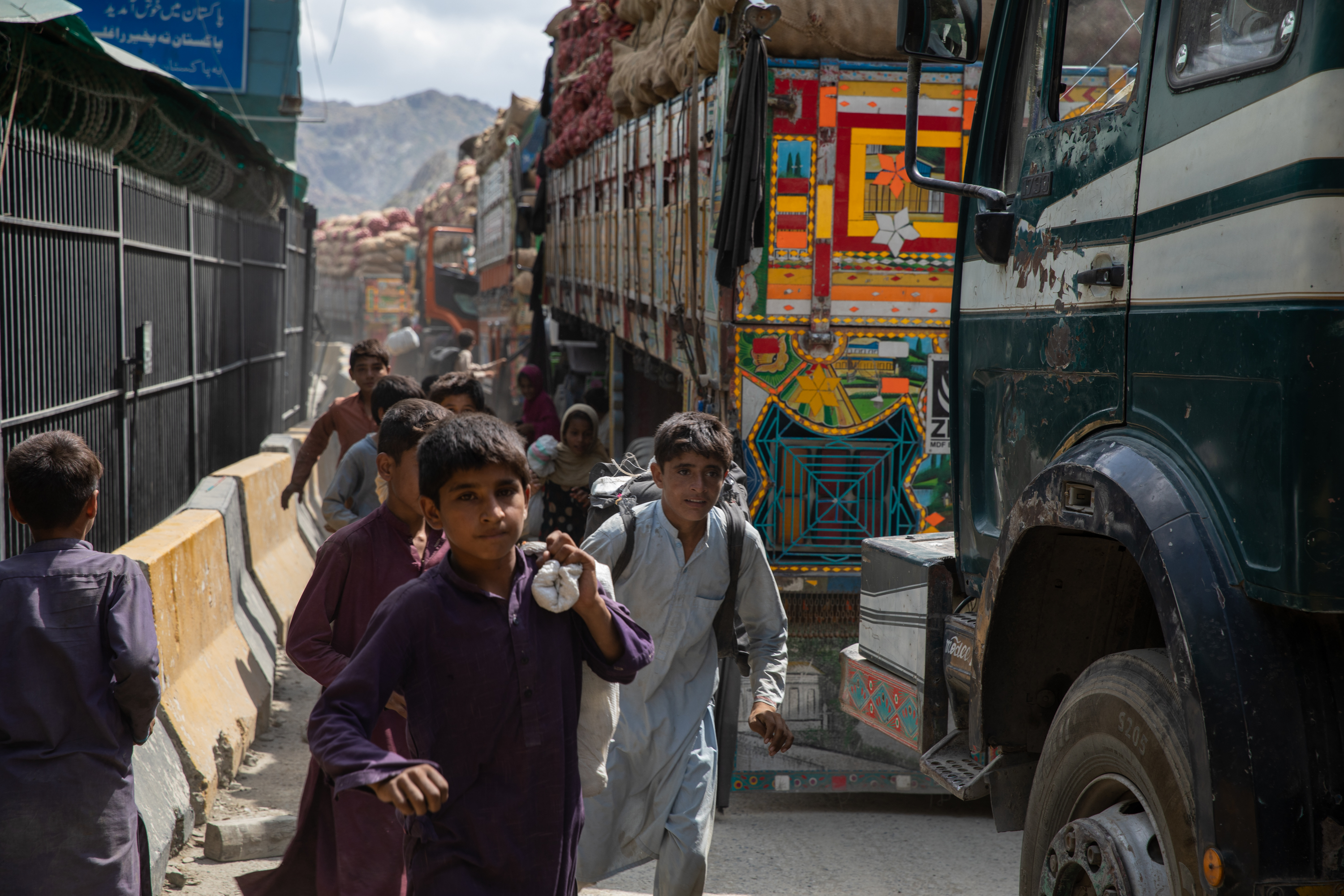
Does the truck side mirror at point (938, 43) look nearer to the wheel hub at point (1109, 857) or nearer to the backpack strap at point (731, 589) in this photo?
the backpack strap at point (731, 589)

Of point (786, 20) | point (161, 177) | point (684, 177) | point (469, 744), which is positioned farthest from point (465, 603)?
point (161, 177)

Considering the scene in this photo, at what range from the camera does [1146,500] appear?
212 centimetres

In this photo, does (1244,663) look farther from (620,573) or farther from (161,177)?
(161,177)

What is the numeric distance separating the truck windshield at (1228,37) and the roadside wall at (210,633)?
3369 millimetres

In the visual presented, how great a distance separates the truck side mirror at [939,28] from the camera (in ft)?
9.61

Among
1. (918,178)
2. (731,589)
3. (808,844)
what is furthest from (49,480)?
(808,844)

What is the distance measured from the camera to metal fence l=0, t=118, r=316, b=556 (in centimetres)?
538

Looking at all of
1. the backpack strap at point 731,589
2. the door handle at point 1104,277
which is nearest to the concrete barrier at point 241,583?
the backpack strap at point 731,589

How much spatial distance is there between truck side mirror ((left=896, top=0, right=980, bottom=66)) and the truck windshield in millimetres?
684

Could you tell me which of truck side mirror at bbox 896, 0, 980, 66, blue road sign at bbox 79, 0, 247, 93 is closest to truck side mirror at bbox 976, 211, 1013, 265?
truck side mirror at bbox 896, 0, 980, 66

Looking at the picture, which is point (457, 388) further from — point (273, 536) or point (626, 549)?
point (273, 536)

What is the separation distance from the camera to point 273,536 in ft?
25.0

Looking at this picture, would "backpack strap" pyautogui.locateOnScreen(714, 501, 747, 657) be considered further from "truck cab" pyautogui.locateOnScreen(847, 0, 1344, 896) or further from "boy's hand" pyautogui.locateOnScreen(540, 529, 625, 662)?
"boy's hand" pyautogui.locateOnScreen(540, 529, 625, 662)

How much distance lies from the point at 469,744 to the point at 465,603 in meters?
0.25
